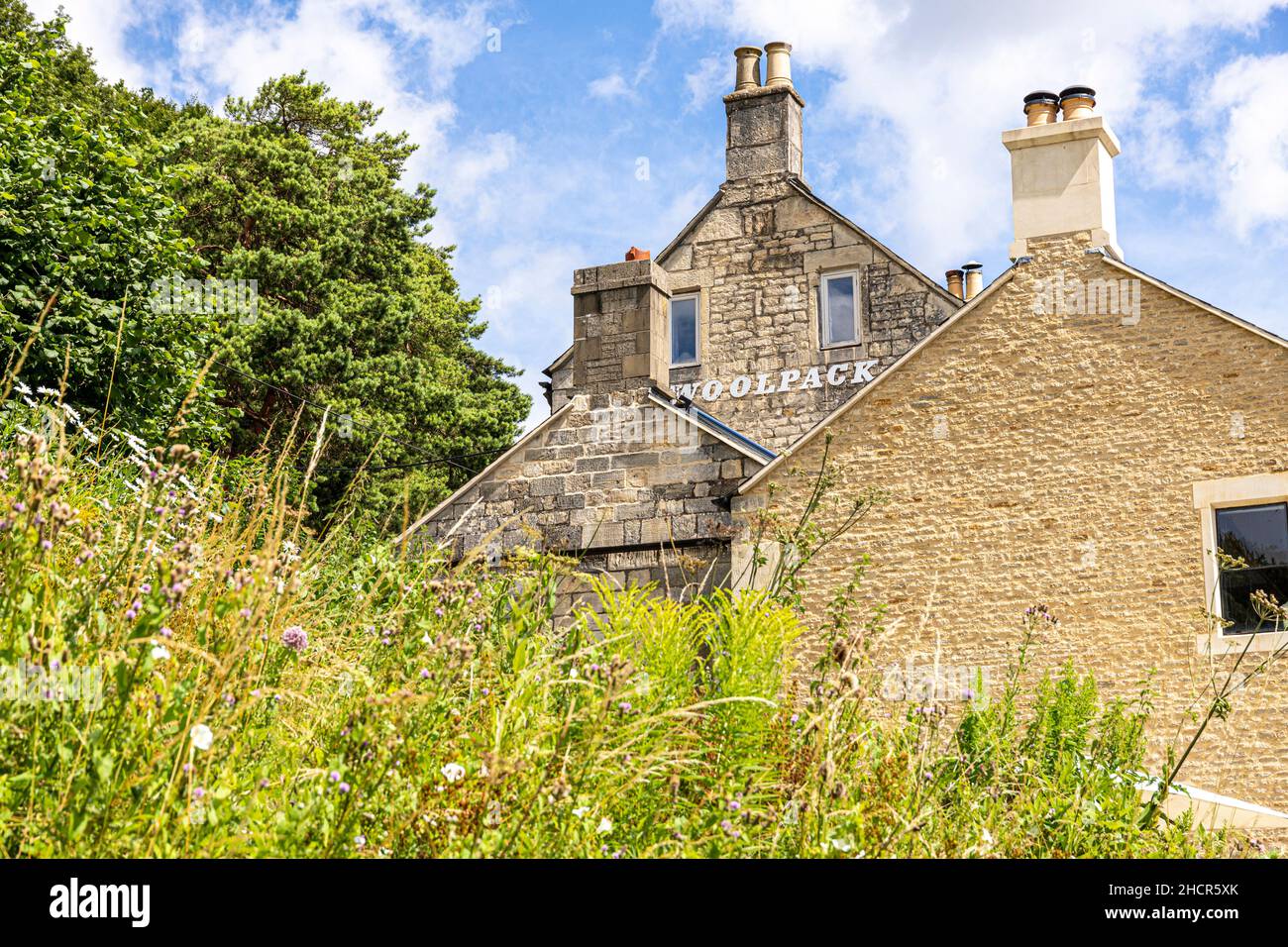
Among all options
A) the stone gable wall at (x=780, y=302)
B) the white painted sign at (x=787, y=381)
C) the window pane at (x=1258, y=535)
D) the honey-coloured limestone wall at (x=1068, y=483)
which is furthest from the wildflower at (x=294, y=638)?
the stone gable wall at (x=780, y=302)

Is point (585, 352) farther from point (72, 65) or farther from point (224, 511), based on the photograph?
point (72, 65)

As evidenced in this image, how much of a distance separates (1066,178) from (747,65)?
9.70 m

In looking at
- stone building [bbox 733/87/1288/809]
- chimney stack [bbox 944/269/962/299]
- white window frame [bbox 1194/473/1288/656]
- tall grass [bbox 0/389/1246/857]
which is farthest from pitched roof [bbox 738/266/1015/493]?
chimney stack [bbox 944/269/962/299]

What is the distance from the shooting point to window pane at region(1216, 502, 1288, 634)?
1155 centimetres

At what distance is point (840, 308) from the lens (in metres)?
20.5

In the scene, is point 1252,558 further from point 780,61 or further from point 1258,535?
point 780,61

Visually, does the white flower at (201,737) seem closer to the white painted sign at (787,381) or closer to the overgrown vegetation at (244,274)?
the overgrown vegetation at (244,274)

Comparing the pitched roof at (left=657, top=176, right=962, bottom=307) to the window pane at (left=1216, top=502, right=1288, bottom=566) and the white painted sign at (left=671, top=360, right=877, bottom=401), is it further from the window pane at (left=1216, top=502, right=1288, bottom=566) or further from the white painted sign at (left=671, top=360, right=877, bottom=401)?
the window pane at (left=1216, top=502, right=1288, bottom=566)

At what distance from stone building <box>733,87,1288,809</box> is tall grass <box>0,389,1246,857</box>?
614 cm

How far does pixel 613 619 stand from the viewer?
203 inches

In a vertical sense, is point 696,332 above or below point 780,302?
below

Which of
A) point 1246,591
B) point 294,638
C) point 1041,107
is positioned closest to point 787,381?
point 1041,107

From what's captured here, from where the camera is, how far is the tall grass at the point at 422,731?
3266mm

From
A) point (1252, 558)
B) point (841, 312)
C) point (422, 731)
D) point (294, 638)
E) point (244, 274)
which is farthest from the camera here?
point (244, 274)
